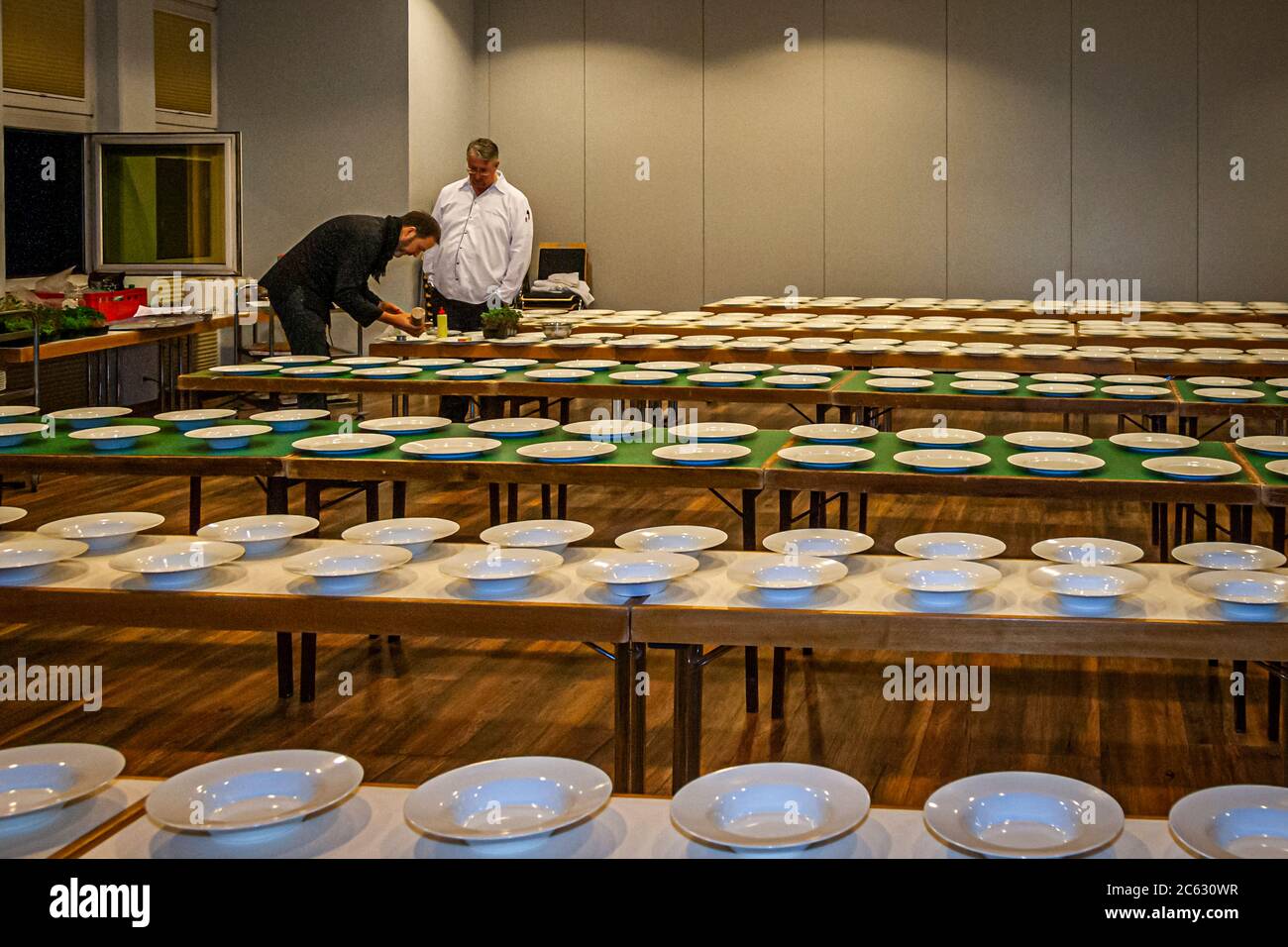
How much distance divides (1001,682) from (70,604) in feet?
8.39

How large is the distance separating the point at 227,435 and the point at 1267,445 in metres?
2.87

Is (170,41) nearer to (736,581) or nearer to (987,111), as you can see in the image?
(987,111)

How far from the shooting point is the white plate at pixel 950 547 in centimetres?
278

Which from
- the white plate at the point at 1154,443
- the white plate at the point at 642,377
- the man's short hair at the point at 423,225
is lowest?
the white plate at the point at 1154,443

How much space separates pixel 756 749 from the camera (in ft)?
11.4

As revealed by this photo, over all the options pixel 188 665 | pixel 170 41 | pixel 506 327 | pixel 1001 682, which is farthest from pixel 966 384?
pixel 170 41

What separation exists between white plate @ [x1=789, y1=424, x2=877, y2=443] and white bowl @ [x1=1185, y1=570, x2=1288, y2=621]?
142 cm

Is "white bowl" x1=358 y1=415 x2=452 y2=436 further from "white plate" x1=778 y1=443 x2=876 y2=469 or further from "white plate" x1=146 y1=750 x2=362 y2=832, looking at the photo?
"white plate" x1=146 y1=750 x2=362 y2=832

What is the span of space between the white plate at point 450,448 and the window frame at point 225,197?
433 centimetres

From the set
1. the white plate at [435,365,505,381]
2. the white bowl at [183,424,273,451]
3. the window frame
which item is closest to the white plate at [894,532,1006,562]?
the white bowl at [183,424,273,451]

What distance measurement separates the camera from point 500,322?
6156 mm

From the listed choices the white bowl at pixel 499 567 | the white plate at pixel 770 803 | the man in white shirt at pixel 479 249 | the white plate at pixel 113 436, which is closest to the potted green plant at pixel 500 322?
the man in white shirt at pixel 479 249

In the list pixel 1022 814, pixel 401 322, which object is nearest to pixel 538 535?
pixel 1022 814

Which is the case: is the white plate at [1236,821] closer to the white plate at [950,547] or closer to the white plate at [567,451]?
the white plate at [950,547]
